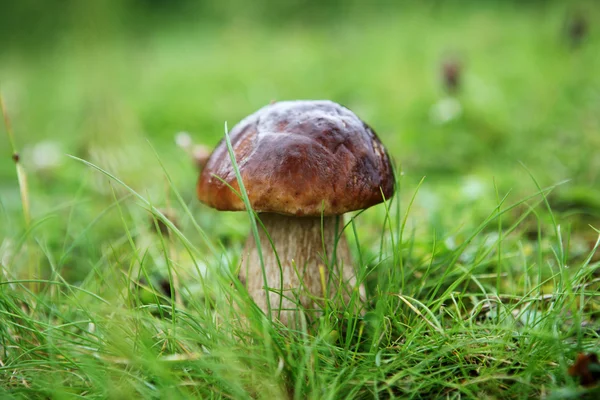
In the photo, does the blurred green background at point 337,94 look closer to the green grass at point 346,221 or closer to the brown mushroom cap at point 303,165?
the green grass at point 346,221

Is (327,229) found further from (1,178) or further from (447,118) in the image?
(1,178)

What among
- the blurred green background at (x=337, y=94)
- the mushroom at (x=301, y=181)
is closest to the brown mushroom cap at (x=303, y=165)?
the mushroom at (x=301, y=181)

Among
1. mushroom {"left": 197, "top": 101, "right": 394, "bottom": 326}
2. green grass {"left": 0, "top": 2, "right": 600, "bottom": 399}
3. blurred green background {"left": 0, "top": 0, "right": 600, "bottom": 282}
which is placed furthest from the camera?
blurred green background {"left": 0, "top": 0, "right": 600, "bottom": 282}

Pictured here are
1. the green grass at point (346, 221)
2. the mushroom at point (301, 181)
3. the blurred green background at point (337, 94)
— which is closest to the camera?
the green grass at point (346, 221)

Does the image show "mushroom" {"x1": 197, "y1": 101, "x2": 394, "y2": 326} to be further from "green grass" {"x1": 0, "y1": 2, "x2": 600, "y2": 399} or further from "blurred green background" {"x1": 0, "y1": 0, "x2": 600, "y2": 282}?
"blurred green background" {"x1": 0, "y1": 0, "x2": 600, "y2": 282}

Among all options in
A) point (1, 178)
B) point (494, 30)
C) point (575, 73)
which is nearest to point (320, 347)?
point (1, 178)

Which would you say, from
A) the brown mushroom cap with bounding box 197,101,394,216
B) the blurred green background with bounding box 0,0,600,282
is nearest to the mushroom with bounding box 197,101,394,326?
the brown mushroom cap with bounding box 197,101,394,216

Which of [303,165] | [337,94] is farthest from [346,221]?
[337,94]

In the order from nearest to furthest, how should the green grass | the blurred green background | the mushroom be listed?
the green grass → the mushroom → the blurred green background
